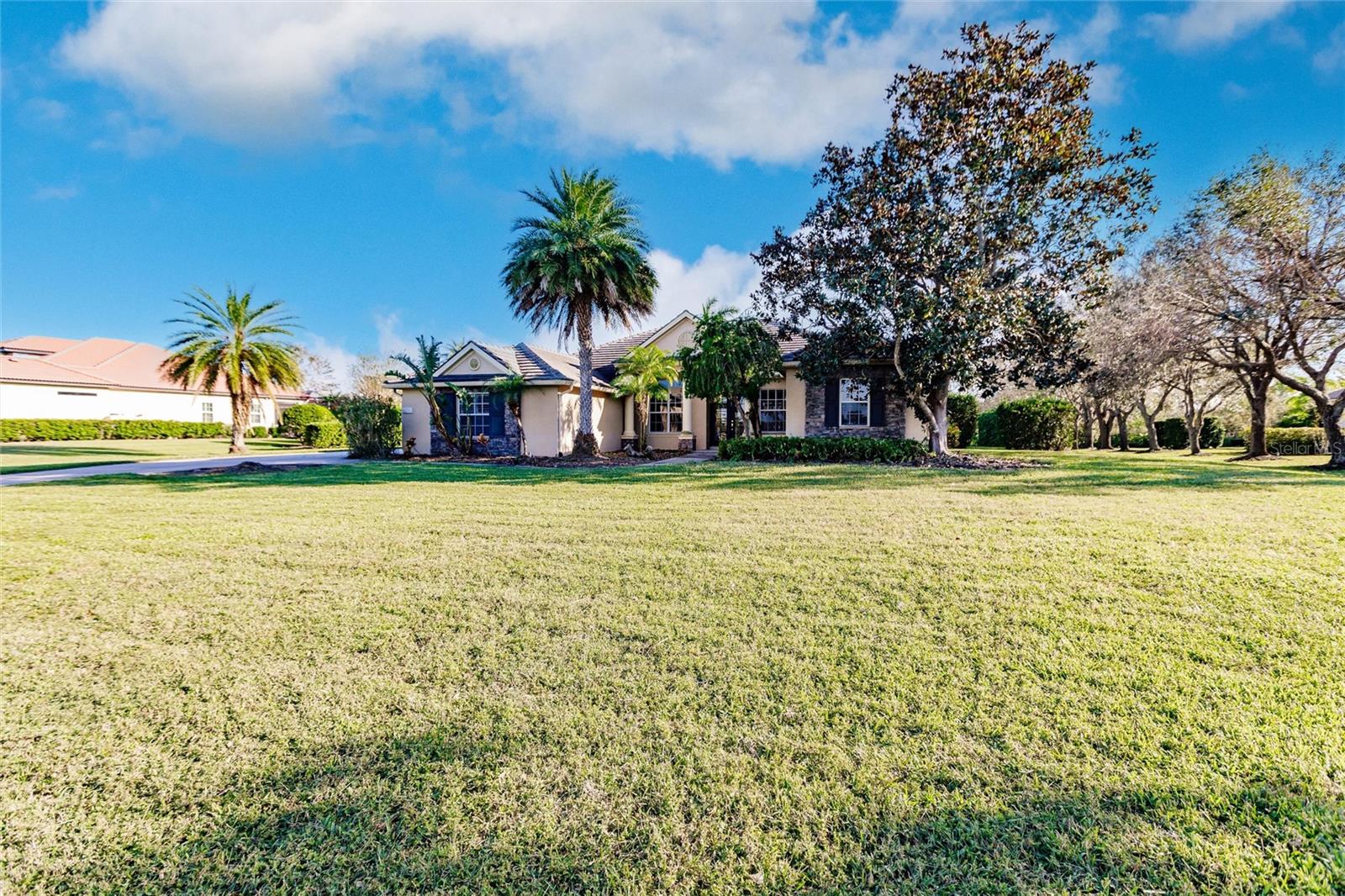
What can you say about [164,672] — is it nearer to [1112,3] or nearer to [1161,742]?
[1161,742]

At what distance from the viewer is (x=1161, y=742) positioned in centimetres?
249

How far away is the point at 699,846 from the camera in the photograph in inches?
77.7

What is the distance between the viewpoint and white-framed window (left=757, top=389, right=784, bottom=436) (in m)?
18.3

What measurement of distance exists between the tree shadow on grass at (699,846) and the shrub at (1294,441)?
26.1 meters

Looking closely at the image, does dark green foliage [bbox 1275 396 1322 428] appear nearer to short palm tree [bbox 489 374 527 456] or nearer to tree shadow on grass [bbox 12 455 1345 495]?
tree shadow on grass [bbox 12 455 1345 495]

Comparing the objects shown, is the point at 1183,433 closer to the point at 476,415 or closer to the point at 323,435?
the point at 476,415

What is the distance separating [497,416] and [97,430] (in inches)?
1032

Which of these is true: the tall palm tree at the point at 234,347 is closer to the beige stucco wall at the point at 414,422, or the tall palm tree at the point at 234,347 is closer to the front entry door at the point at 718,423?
the beige stucco wall at the point at 414,422

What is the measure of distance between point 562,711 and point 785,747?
3.86 ft

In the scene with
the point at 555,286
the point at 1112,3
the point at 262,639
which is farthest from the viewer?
the point at 555,286

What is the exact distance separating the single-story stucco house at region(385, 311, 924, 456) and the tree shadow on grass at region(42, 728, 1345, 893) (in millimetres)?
15319

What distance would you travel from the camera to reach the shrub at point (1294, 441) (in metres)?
18.7

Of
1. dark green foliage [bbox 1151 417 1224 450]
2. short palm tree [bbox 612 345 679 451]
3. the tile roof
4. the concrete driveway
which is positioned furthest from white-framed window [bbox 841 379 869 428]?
the tile roof

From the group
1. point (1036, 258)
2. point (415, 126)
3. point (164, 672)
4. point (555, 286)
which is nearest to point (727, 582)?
point (164, 672)
